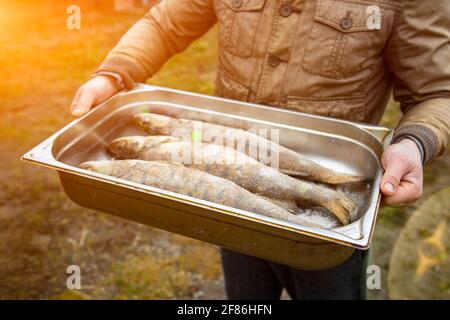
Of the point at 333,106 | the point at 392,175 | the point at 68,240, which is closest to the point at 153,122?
the point at 333,106

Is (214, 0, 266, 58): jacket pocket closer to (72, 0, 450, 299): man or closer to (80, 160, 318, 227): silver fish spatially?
(72, 0, 450, 299): man

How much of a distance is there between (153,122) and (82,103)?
34 centimetres

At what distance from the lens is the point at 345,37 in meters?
1.78

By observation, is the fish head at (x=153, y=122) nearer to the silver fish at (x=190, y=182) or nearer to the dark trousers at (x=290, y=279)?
the silver fish at (x=190, y=182)

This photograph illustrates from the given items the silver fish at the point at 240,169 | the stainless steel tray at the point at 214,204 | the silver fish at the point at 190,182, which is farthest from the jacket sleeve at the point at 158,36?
the silver fish at the point at 190,182

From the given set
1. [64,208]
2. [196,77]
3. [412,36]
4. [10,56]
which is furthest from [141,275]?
[10,56]

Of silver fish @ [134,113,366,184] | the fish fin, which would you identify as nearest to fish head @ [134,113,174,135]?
silver fish @ [134,113,366,184]

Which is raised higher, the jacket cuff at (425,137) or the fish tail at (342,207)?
the jacket cuff at (425,137)

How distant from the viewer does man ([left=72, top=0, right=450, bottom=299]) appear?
1.66 meters

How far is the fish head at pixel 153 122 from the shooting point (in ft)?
6.64

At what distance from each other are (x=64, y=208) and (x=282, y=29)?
2.81 metres

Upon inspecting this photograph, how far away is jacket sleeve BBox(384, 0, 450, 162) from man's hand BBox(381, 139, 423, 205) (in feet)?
0.33

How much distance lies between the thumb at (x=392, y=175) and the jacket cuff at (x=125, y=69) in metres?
1.30

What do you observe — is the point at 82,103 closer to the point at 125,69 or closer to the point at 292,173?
the point at 125,69
